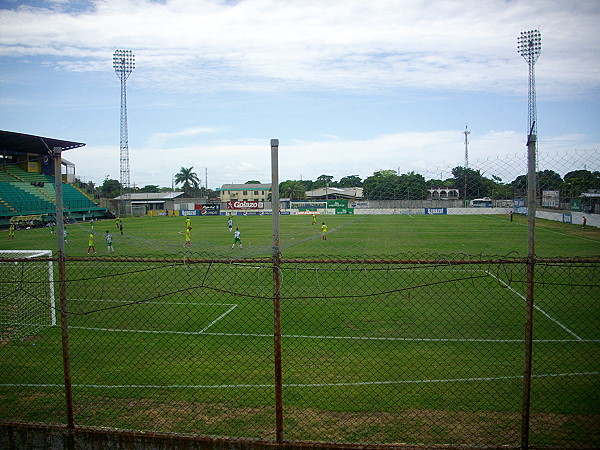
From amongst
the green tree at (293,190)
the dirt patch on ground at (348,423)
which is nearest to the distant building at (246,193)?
the green tree at (293,190)

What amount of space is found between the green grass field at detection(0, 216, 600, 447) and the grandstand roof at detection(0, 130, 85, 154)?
139ft

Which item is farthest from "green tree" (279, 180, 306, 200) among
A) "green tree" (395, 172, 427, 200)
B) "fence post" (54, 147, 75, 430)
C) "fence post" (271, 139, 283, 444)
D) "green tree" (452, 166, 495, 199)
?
"fence post" (271, 139, 283, 444)

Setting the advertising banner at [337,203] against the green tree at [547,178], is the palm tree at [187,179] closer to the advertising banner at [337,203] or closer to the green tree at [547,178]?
the advertising banner at [337,203]

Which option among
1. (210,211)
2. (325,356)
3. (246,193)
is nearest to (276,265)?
(325,356)

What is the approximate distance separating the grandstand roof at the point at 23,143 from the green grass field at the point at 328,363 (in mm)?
42286

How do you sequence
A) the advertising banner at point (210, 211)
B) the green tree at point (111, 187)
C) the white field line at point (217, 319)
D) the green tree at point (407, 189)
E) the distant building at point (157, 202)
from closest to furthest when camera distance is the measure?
1. the green tree at point (407, 189)
2. the white field line at point (217, 319)
3. the advertising banner at point (210, 211)
4. the distant building at point (157, 202)
5. the green tree at point (111, 187)

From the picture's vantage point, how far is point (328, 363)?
9.58 m

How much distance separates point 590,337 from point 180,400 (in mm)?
9975

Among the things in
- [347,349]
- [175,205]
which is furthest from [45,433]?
[175,205]

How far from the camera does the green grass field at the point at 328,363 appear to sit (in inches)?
262

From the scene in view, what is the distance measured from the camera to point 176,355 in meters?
10.1

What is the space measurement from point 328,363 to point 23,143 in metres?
58.6

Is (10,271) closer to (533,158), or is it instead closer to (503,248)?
(533,158)

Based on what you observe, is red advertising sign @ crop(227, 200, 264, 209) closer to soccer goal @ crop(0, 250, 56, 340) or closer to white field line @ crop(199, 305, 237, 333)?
white field line @ crop(199, 305, 237, 333)
